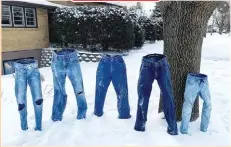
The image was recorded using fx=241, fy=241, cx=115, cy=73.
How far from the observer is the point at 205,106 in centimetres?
331

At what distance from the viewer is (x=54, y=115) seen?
146 inches

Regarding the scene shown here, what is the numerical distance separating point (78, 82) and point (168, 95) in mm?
1319

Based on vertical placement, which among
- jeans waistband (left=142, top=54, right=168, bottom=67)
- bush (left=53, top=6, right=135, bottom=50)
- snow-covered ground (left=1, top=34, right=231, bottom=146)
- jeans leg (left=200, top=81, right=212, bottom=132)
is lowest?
snow-covered ground (left=1, top=34, right=231, bottom=146)

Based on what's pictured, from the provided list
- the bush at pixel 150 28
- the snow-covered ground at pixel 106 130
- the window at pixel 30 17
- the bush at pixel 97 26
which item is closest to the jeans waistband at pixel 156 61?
the snow-covered ground at pixel 106 130

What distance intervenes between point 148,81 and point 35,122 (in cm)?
177

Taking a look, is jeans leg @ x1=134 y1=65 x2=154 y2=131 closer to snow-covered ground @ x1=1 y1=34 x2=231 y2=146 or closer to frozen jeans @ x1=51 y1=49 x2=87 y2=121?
snow-covered ground @ x1=1 y1=34 x2=231 y2=146

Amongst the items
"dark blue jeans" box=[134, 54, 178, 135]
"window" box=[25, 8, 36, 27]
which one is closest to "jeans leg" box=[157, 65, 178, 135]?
"dark blue jeans" box=[134, 54, 178, 135]

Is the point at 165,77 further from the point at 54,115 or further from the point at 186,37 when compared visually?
the point at 54,115

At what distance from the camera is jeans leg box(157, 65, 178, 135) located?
10.3 ft

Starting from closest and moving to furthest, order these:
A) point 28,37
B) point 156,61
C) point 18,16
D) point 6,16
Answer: point 156,61, point 6,16, point 18,16, point 28,37

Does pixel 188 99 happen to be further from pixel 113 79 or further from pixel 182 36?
pixel 113 79

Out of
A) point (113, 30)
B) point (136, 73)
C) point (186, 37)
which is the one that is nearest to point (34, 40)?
point (113, 30)

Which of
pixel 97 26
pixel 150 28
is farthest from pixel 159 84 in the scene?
pixel 150 28

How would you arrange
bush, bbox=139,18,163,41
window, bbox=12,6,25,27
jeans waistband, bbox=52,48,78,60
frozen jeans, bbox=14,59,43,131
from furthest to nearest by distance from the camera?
bush, bbox=139,18,163,41
window, bbox=12,6,25,27
jeans waistband, bbox=52,48,78,60
frozen jeans, bbox=14,59,43,131
